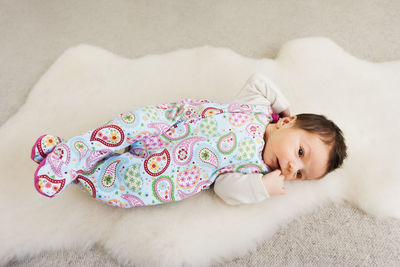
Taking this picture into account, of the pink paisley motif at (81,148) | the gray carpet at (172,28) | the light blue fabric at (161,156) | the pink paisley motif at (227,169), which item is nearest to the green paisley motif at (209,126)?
the light blue fabric at (161,156)

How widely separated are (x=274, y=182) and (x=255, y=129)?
6.5 inches

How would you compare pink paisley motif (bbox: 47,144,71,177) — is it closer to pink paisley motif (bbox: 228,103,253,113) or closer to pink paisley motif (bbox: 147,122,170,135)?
pink paisley motif (bbox: 147,122,170,135)

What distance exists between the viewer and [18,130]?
113cm

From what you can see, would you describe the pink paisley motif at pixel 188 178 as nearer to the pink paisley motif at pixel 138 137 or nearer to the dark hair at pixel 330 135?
the pink paisley motif at pixel 138 137

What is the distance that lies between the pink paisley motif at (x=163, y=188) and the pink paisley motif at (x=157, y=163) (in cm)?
2

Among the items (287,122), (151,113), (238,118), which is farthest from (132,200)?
(287,122)

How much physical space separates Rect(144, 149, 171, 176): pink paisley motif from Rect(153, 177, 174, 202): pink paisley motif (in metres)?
0.02

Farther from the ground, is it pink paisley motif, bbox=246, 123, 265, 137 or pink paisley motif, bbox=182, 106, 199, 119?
pink paisley motif, bbox=182, 106, 199, 119

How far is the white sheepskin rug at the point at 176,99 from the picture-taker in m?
0.92

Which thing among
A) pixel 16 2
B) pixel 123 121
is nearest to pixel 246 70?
pixel 123 121

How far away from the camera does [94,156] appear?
933 millimetres

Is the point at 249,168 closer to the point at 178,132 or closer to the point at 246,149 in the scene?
the point at 246,149

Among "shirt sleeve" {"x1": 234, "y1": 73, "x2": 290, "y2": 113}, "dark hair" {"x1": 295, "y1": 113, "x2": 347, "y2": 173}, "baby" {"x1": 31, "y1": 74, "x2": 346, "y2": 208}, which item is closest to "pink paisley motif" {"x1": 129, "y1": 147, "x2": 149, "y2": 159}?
"baby" {"x1": 31, "y1": 74, "x2": 346, "y2": 208}

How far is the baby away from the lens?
909mm
